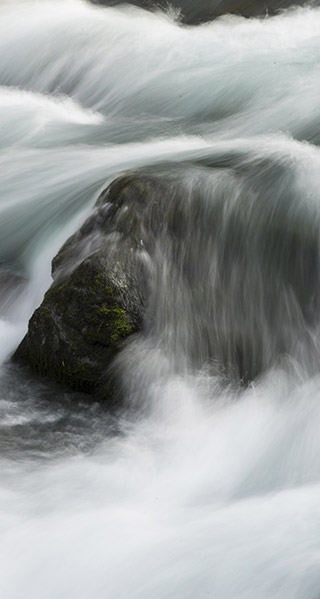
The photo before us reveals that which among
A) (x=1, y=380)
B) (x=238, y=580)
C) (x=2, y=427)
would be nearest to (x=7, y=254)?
(x=1, y=380)

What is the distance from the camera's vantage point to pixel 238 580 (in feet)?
11.7

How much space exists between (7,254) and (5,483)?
2.48 meters

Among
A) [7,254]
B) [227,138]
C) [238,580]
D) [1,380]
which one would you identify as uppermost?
[227,138]

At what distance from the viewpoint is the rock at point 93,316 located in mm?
4887

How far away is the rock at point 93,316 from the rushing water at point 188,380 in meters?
0.11

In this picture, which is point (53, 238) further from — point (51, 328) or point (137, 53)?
point (137, 53)

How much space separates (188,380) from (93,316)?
2.13 ft

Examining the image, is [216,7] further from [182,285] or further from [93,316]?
[93,316]

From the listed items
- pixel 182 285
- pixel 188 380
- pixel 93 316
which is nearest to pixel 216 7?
pixel 182 285

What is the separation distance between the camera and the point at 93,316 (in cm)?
487

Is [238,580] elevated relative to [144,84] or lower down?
lower down

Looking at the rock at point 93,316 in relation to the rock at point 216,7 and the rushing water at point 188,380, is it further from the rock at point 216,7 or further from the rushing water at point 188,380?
the rock at point 216,7

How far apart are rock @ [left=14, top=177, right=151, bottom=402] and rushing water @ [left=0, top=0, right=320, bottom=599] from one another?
0.35 feet

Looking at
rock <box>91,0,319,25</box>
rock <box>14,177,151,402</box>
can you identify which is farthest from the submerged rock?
rock <box>91,0,319,25</box>
